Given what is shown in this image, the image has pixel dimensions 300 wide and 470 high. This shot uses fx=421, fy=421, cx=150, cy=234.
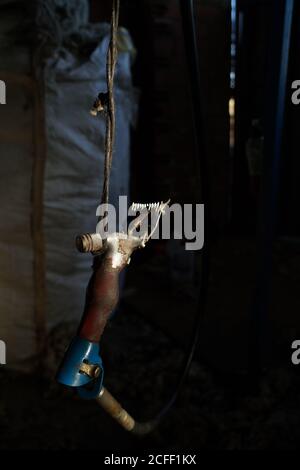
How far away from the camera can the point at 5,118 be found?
2088 millimetres

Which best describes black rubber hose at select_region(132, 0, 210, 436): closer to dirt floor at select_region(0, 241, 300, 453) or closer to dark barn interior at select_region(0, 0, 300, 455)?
dark barn interior at select_region(0, 0, 300, 455)

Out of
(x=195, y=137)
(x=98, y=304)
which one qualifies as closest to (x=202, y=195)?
(x=195, y=137)

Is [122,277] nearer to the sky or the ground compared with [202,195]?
nearer to the ground

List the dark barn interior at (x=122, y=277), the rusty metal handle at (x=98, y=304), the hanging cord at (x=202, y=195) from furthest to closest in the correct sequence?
the dark barn interior at (x=122, y=277) < the hanging cord at (x=202, y=195) < the rusty metal handle at (x=98, y=304)

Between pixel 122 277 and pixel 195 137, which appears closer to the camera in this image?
pixel 195 137

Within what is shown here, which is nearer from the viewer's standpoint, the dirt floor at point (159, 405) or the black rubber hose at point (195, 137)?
the black rubber hose at point (195, 137)

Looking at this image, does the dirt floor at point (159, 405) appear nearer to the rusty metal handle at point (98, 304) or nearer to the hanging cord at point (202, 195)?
the hanging cord at point (202, 195)

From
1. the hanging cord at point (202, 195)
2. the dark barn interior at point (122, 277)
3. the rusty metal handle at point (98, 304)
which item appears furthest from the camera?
the dark barn interior at point (122, 277)

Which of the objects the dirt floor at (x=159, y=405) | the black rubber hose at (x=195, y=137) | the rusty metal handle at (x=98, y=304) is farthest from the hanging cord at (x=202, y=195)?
the dirt floor at (x=159, y=405)

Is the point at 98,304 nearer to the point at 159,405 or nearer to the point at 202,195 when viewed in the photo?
the point at 202,195

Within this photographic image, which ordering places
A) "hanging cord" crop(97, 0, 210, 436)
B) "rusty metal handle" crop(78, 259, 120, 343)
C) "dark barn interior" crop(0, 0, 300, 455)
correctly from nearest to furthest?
"rusty metal handle" crop(78, 259, 120, 343) < "hanging cord" crop(97, 0, 210, 436) < "dark barn interior" crop(0, 0, 300, 455)

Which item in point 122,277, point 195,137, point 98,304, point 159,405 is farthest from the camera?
point 122,277

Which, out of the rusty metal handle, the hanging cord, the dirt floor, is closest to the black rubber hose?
the hanging cord
